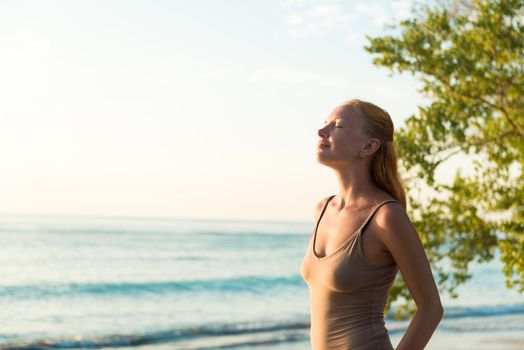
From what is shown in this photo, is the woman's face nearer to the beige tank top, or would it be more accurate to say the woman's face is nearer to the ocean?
the beige tank top

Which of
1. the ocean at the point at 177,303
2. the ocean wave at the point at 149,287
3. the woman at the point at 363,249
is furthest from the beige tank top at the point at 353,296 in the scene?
the ocean wave at the point at 149,287

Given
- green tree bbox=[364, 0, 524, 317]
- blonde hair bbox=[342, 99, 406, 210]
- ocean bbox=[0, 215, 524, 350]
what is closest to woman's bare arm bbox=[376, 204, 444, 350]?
blonde hair bbox=[342, 99, 406, 210]

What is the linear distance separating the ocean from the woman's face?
12.9 meters

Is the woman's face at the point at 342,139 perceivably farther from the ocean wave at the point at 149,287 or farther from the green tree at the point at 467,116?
the ocean wave at the point at 149,287

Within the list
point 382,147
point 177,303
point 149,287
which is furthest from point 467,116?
point 149,287

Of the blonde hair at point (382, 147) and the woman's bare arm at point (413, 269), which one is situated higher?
the blonde hair at point (382, 147)

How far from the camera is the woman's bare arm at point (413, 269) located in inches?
96.1

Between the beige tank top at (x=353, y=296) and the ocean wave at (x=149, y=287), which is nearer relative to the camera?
the beige tank top at (x=353, y=296)

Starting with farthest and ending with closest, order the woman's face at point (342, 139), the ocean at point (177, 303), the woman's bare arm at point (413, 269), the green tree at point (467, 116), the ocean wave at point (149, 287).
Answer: the ocean wave at point (149, 287)
the ocean at point (177, 303)
the green tree at point (467, 116)
the woman's face at point (342, 139)
the woman's bare arm at point (413, 269)

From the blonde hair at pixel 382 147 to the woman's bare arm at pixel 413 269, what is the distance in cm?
18

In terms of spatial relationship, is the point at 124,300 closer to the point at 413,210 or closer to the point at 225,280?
the point at 225,280

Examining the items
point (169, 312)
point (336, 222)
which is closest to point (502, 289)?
point (169, 312)

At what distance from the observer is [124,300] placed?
25.3 metres

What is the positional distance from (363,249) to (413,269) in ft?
0.57
